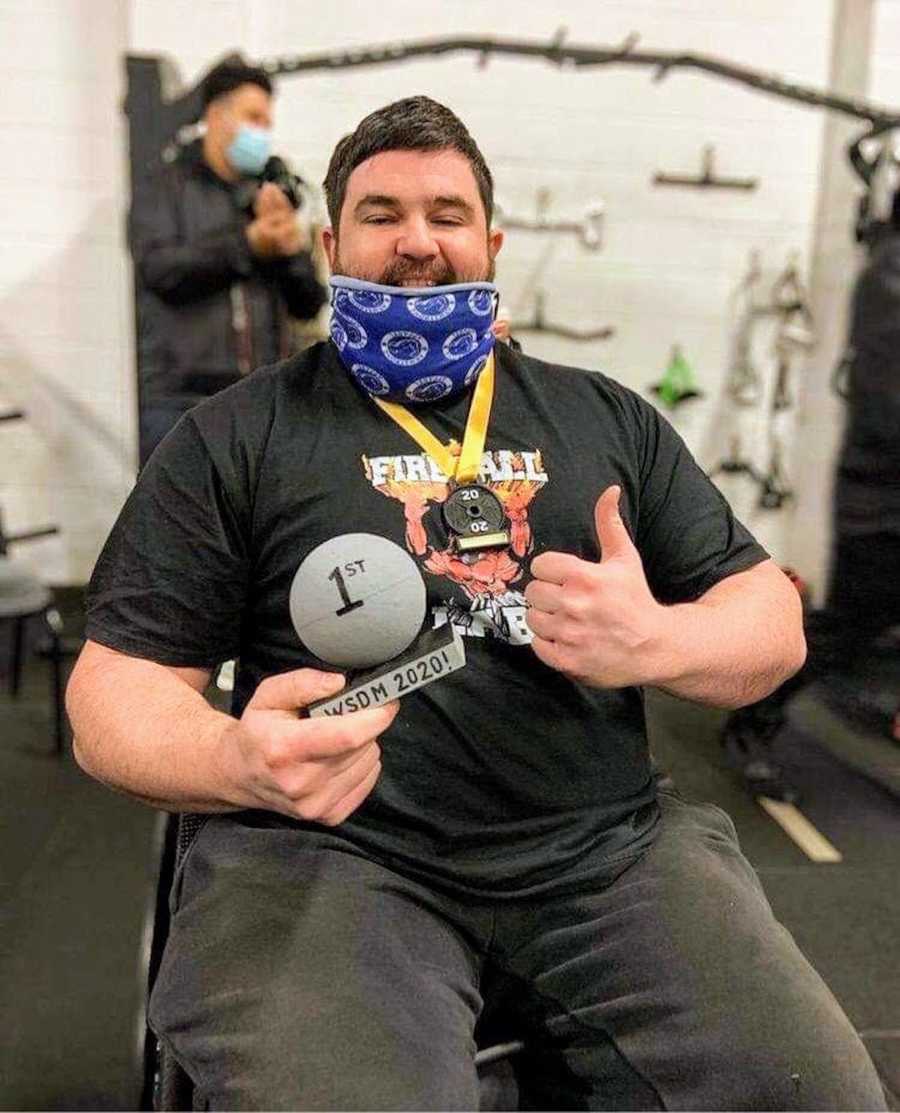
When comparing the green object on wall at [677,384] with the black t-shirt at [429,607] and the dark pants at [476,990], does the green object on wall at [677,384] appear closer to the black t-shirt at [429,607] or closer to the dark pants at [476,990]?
the black t-shirt at [429,607]

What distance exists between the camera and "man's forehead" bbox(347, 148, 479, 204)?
1021 mm

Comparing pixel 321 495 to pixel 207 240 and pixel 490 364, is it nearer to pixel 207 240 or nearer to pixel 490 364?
pixel 490 364

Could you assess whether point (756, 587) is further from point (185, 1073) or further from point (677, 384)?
point (677, 384)

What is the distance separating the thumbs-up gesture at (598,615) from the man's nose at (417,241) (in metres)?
0.37

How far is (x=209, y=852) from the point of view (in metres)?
0.94

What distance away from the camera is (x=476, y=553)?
3.15 feet

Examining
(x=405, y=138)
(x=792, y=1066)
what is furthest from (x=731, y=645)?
(x=405, y=138)

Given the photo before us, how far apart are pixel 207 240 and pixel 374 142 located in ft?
3.94

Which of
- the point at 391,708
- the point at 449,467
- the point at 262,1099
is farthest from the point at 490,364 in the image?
the point at 262,1099

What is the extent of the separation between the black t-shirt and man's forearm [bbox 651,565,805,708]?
0.12 meters

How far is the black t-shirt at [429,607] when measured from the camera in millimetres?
935

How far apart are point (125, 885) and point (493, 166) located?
2.51 m

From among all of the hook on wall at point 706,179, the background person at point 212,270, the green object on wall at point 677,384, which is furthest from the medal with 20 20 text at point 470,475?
the hook on wall at point 706,179

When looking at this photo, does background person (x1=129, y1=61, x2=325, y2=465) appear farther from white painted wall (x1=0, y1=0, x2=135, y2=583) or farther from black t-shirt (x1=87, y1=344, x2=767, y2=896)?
black t-shirt (x1=87, y1=344, x2=767, y2=896)
